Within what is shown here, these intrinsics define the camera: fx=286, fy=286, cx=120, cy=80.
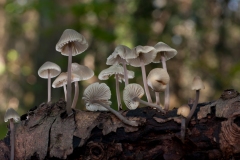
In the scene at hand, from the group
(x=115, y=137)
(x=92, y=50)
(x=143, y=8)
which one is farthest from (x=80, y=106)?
(x=115, y=137)

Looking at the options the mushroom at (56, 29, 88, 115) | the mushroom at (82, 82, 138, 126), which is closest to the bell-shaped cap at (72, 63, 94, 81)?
the mushroom at (56, 29, 88, 115)

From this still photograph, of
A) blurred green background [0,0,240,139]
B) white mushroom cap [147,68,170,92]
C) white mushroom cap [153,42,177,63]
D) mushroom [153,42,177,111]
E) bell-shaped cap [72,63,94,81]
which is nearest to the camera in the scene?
white mushroom cap [147,68,170,92]

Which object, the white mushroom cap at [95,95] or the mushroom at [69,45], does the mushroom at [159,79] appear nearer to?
the white mushroom cap at [95,95]

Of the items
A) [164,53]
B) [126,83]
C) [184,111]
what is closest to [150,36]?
[164,53]

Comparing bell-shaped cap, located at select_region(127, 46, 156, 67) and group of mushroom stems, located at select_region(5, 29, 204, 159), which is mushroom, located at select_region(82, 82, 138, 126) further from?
bell-shaped cap, located at select_region(127, 46, 156, 67)

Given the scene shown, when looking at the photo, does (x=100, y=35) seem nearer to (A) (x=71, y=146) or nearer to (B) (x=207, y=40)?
(A) (x=71, y=146)

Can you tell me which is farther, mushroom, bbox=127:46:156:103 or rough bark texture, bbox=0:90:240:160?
mushroom, bbox=127:46:156:103
